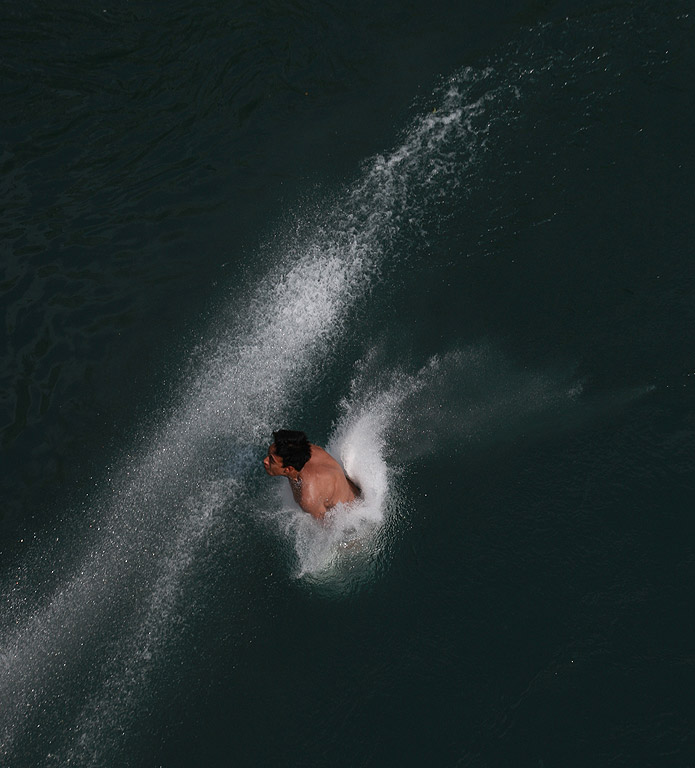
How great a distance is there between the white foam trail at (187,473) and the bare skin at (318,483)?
42.7 inches

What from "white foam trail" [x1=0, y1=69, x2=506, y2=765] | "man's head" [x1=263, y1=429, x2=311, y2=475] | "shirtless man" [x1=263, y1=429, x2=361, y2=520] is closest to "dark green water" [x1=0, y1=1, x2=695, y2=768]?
"white foam trail" [x1=0, y1=69, x2=506, y2=765]

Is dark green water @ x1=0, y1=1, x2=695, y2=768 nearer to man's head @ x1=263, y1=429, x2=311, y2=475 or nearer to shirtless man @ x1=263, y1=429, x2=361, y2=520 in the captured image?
shirtless man @ x1=263, y1=429, x2=361, y2=520

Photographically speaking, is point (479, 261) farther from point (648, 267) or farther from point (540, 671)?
point (540, 671)

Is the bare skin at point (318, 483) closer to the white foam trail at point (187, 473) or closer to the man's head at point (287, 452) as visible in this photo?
the man's head at point (287, 452)

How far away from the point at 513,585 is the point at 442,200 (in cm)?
642

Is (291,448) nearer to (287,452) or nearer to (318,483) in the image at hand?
(287,452)

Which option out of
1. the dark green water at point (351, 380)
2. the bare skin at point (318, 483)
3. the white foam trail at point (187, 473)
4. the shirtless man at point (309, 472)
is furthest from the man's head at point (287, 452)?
the white foam trail at point (187, 473)

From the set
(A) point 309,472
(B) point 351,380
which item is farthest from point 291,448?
(B) point 351,380

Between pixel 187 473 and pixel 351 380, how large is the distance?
9.80ft

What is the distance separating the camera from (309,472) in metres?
10.9

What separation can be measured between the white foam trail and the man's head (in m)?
2.35

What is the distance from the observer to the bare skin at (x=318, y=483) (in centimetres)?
1092

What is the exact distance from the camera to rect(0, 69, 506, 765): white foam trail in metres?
11.9

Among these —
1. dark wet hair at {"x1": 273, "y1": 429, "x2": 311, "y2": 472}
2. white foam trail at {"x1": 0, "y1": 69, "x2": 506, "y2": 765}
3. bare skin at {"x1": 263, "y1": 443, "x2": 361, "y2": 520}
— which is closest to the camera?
dark wet hair at {"x1": 273, "y1": 429, "x2": 311, "y2": 472}
